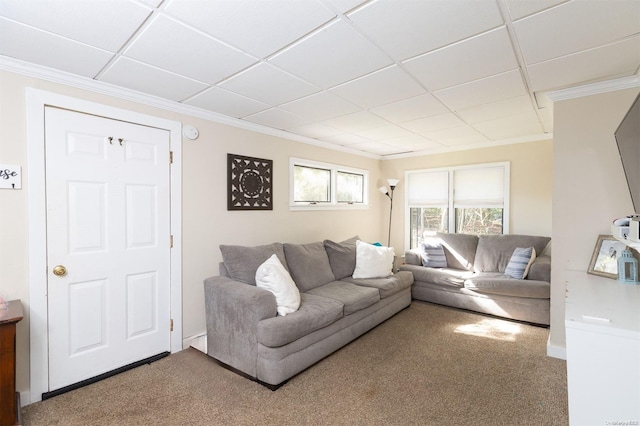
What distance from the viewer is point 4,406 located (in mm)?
1738

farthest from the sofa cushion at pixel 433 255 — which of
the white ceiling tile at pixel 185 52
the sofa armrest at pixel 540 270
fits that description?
the white ceiling tile at pixel 185 52

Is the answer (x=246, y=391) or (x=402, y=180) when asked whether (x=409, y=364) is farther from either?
(x=402, y=180)

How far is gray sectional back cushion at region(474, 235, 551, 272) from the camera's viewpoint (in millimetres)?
3969

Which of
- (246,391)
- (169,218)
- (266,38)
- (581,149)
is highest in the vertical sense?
(266,38)

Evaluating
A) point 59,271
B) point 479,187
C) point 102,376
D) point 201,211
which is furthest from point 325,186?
point 102,376

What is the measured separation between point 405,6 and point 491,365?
2755 millimetres

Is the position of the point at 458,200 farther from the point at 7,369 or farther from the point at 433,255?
the point at 7,369

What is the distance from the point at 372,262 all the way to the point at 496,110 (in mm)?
2147

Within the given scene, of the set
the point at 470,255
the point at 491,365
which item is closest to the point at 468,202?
the point at 470,255

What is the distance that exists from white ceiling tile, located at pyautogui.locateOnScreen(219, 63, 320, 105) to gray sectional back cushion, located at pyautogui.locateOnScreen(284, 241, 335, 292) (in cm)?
164

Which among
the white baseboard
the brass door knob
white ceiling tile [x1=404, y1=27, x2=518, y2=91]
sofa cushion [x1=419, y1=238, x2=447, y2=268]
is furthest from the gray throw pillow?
the brass door knob

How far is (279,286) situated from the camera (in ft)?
8.37

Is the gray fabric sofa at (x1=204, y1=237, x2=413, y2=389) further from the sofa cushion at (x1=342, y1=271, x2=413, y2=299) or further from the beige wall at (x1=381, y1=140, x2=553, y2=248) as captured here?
the beige wall at (x1=381, y1=140, x2=553, y2=248)

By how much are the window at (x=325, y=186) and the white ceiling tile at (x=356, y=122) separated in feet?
2.61
